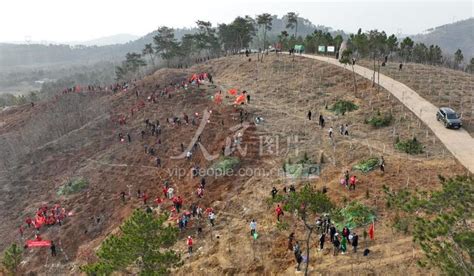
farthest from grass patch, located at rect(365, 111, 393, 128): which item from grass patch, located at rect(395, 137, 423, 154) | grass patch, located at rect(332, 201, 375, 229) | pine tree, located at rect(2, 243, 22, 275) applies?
pine tree, located at rect(2, 243, 22, 275)

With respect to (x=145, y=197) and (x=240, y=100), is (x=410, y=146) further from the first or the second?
(x=240, y=100)

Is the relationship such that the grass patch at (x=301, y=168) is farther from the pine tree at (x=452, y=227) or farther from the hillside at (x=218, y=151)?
the pine tree at (x=452, y=227)

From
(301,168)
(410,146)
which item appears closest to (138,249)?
(301,168)

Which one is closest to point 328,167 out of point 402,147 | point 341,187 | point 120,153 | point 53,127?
point 341,187

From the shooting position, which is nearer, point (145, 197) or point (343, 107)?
point (145, 197)

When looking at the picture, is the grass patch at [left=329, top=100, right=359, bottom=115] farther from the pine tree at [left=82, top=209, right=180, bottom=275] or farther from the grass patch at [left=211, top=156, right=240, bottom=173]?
the pine tree at [left=82, top=209, right=180, bottom=275]

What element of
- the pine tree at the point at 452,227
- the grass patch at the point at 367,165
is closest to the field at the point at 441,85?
the grass patch at the point at 367,165

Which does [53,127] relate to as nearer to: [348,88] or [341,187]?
[348,88]
